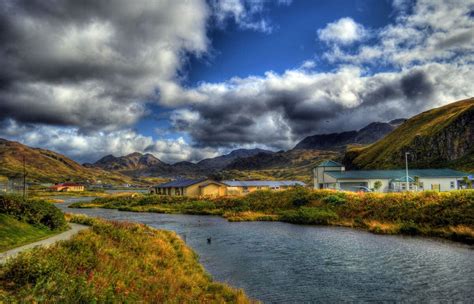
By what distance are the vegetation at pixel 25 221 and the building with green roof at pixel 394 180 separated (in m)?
70.4

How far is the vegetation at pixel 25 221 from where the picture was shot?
70.8ft

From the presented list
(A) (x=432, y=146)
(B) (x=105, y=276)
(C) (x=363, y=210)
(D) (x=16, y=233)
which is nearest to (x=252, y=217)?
(C) (x=363, y=210)

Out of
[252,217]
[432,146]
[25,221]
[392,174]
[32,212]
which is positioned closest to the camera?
[25,221]

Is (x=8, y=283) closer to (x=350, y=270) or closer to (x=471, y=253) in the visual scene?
(x=350, y=270)

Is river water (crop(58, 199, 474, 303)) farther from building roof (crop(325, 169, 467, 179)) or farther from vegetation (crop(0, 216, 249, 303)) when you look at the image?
building roof (crop(325, 169, 467, 179))

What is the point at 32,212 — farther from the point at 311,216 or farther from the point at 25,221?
the point at 311,216

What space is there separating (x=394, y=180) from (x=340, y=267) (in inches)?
2601

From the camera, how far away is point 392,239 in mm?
39344

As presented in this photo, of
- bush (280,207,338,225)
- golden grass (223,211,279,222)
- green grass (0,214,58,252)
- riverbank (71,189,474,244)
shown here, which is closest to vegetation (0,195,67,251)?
green grass (0,214,58,252)

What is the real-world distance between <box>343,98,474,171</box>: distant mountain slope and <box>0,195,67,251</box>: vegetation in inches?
4937

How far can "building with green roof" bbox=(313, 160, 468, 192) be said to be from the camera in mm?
82000

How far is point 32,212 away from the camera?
27.1m

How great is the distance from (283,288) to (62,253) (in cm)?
1291

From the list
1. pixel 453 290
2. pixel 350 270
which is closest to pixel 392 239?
pixel 350 270
